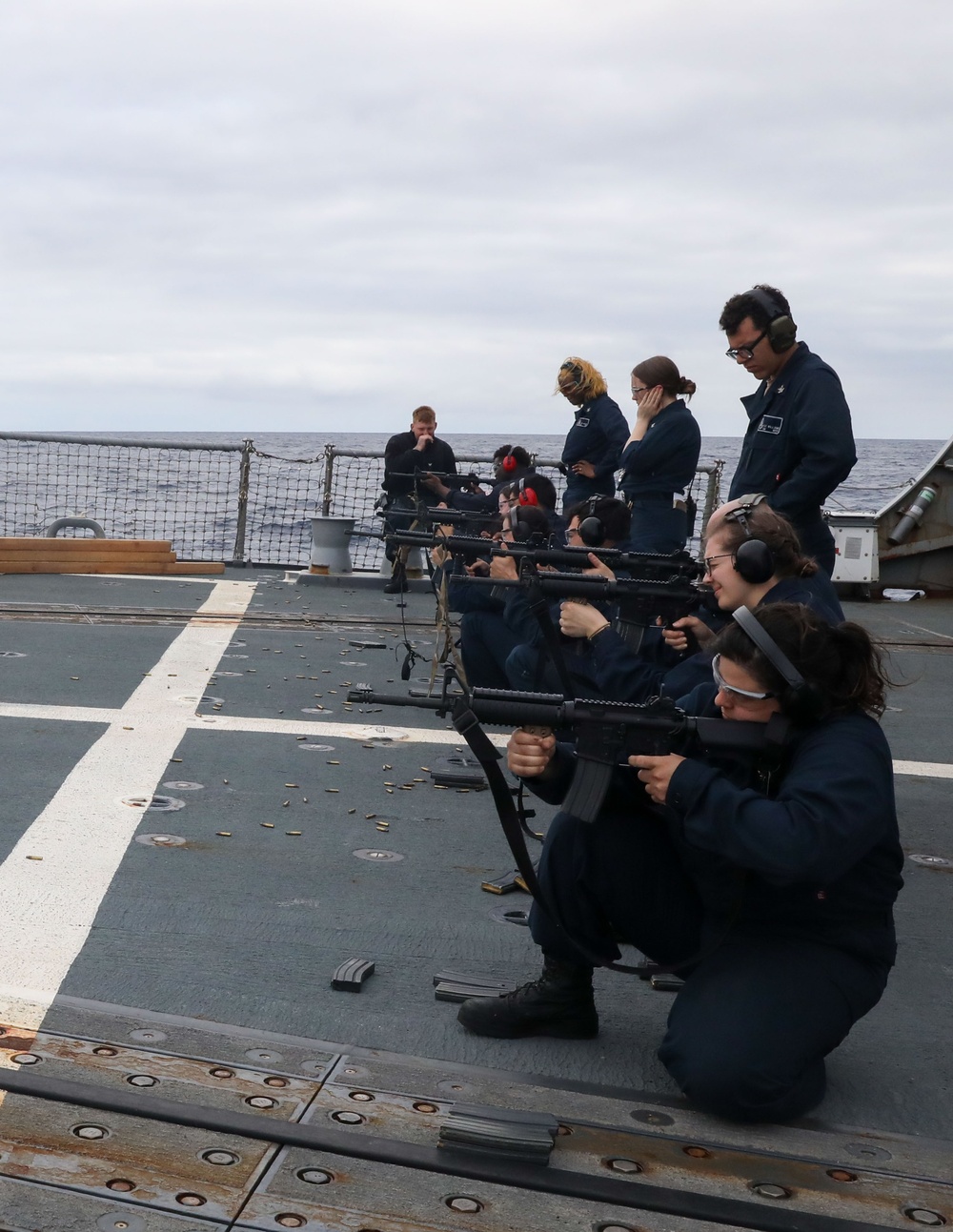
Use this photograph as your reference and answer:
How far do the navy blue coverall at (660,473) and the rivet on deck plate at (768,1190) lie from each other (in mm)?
3750

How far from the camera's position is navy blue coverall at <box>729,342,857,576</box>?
4594mm

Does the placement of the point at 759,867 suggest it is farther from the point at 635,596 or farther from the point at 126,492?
the point at 126,492

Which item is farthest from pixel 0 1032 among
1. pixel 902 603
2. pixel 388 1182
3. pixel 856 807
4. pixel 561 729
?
pixel 902 603

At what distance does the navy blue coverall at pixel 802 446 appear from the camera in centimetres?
459

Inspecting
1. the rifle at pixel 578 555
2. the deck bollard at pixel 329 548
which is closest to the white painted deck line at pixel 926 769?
the rifle at pixel 578 555

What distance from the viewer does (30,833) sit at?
168 inches

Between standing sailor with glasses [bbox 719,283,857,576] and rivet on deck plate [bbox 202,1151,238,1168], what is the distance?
3021 mm

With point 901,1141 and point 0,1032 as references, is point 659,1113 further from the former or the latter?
point 0,1032

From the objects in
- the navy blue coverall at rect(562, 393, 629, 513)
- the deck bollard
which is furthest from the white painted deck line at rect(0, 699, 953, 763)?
the deck bollard

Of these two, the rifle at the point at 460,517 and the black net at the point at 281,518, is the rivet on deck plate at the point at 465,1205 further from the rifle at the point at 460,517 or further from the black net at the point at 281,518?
the black net at the point at 281,518

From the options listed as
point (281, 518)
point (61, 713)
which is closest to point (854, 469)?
point (281, 518)

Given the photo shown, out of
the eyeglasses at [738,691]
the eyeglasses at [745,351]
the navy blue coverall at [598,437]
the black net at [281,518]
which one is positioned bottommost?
the black net at [281,518]

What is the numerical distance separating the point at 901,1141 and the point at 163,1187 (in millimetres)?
1398

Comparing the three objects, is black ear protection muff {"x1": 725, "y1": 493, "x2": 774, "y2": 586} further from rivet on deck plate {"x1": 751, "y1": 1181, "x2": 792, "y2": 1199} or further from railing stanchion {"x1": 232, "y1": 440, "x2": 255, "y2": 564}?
railing stanchion {"x1": 232, "y1": 440, "x2": 255, "y2": 564}
